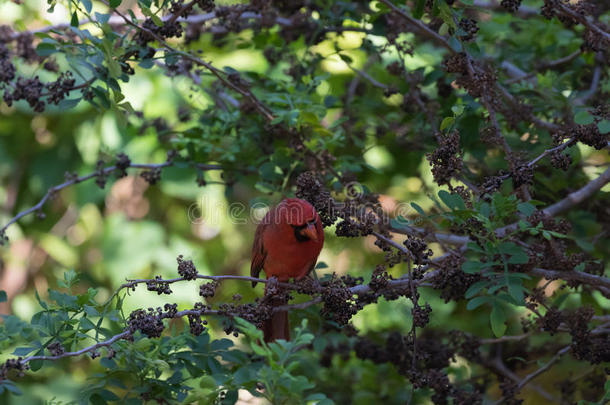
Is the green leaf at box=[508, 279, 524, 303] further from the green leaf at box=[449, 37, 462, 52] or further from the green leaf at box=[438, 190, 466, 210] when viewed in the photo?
the green leaf at box=[449, 37, 462, 52]

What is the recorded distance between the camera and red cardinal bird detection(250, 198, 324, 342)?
3.04 meters

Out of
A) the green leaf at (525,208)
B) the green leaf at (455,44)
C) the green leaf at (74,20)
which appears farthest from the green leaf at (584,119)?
the green leaf at (74,20)

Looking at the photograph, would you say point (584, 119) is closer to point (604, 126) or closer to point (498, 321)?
point (604, 126)

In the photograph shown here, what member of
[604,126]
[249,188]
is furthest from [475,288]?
[249,188]

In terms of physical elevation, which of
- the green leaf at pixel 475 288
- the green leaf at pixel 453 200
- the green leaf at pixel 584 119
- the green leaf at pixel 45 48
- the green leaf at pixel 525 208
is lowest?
the green leaf at pixel 475 288

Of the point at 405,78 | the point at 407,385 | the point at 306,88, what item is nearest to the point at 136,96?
the point at 306,88

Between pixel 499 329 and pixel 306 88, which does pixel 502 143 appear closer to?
pixel 499 329

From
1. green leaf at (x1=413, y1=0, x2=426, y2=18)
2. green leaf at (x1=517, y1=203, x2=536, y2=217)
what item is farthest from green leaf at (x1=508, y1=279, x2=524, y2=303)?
green leaf at (x1=413, y1=0, x2=426, y2=18)

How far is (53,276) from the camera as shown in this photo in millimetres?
6438

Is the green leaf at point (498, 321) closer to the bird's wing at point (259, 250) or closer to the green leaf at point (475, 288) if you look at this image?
the green leaf at point (475, 288)

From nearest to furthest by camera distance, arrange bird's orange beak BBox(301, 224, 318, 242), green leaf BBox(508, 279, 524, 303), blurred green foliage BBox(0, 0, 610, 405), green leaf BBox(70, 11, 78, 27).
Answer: green leaf BBox(508, 279, 524, 303), blurred green foliage BBox(0, 0, 610, 405), green leaf BBox(70, 11, 78, 27), bird's orange beak BBox(301, 224, 318, 242)

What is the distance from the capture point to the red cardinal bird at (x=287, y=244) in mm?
3037

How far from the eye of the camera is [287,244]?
129 inches

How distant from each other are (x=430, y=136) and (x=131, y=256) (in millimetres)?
3364
